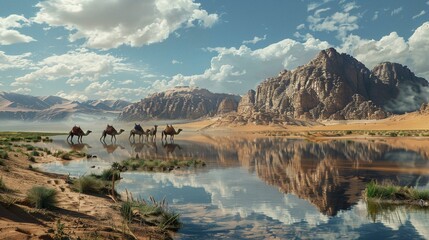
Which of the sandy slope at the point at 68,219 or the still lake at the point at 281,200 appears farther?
the still lake at the point at 281,200

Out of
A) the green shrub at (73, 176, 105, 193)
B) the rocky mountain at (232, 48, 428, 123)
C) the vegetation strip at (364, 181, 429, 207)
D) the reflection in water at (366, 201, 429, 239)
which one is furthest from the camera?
the rocky mountain at (232, 48, 428, 123)

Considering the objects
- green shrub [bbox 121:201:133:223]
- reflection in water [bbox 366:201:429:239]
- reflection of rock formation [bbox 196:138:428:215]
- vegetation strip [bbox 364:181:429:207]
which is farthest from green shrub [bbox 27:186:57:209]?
vegetation strip [bbox 364:181:429:207]

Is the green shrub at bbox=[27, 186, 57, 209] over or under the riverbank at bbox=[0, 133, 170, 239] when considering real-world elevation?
over

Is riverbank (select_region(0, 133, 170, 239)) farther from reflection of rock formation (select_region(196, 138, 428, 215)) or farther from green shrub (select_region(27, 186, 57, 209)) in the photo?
reflection of rock formation (select_region(196, 138, 428, 215))

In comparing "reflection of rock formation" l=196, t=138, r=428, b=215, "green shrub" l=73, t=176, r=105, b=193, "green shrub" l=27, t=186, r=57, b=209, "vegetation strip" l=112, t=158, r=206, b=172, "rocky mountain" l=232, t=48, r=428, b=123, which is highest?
"rocky mountain" l=232, t=48, r=428, b=123

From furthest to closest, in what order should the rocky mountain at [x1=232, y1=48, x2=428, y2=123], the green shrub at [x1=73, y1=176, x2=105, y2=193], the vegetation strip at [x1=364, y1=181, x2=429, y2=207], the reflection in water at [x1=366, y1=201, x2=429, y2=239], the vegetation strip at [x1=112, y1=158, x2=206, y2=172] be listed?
the rocky mountain at [x1=232, y1=48, x2=428, y2=123]
the vegetation strip at [x1=112, y1=158, x2=206, y2=172]
the green shrub at [x1=73, y1=176, x2=105, y2=193]
the vegetation strip at [x1=364, y1=181, x2=429, y2=207]
the reflection in water at [x1=366, y1=201, x2=429, y2=239]

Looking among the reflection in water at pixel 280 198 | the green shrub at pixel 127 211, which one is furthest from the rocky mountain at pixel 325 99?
the green shrub at pixel 127 211

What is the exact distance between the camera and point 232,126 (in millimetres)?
132375

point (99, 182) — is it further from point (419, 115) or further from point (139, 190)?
point (419, 115)

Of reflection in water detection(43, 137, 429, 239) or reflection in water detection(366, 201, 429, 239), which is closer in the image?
reflection in water detection(43, 137, 429, 239)

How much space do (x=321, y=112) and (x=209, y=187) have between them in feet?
502

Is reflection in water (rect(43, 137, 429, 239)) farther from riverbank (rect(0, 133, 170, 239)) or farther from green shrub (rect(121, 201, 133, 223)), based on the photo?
riverbank (rect(0, 133, 170, 239))

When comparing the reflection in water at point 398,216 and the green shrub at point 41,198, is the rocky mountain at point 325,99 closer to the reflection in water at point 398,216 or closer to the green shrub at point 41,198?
the reflection in water at point 398,216

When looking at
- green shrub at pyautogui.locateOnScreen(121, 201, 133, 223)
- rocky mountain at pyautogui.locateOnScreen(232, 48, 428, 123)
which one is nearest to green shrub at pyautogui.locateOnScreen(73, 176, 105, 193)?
green shrub at pyautogui.locateOnScreen(121, 201, 133, 223)
